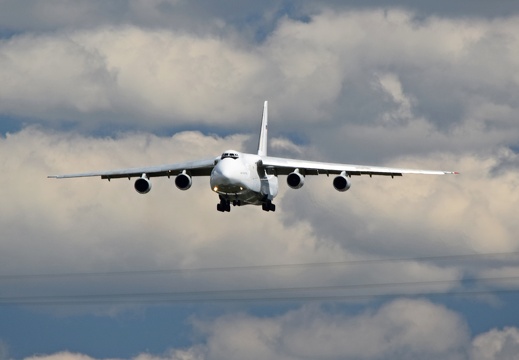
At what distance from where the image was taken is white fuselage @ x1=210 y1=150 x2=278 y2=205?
3516 inches

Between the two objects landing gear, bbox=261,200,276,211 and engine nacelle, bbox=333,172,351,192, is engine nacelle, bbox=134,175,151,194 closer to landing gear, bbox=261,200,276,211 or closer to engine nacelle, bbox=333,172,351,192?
landing gear, bbox=261,200,276,211

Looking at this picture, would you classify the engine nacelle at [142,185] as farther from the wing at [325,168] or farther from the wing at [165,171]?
the wing at [325,168]

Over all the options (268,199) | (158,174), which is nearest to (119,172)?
(158,174)

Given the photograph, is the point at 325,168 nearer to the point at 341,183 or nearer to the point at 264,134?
the point at 341,183

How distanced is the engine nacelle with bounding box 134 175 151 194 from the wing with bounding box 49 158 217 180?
61.7 inches

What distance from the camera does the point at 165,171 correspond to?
315 feet

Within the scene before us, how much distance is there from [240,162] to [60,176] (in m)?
12.4

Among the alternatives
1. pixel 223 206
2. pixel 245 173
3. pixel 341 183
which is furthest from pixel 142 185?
pixel 341 183

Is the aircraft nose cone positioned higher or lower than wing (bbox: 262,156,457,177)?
lower

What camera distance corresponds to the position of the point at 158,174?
96.6 m

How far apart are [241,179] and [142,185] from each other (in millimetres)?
6825

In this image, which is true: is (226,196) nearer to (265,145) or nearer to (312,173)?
(312,173)

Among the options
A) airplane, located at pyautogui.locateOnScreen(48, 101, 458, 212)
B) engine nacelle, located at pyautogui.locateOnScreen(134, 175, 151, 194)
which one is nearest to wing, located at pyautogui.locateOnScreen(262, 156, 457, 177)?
airplane, located at pyautogui.locateOnScreen(48, 101, 458, 212)

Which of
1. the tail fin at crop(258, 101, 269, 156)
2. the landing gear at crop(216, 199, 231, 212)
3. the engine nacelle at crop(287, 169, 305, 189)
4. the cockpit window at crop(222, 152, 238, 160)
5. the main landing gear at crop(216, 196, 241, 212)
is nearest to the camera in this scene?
the cockpit window at crop(222, 152, 238, 160)
